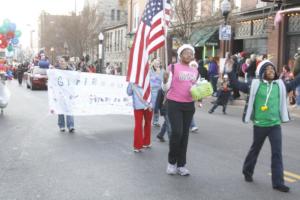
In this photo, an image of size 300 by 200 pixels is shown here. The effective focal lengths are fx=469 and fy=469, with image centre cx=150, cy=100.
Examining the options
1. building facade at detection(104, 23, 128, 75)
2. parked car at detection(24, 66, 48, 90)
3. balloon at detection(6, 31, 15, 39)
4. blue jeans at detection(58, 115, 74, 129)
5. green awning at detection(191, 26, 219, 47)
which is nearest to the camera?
blue jeans at detection(58, 115, 74, 129)

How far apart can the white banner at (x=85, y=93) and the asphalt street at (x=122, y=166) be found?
49 cm

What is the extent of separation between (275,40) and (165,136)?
538 inches

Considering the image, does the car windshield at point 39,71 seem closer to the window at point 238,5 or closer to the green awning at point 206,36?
the green awning at point 206,36

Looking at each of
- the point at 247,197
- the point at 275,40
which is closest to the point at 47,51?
the point at 275,40

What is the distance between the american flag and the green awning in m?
18.0

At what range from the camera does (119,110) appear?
11.5 meters

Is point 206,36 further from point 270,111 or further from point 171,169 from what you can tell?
point 270,111

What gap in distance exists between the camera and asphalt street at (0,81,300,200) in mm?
5812

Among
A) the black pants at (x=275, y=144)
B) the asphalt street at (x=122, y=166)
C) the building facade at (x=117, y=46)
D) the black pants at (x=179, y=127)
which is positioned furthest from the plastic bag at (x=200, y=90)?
the building facade at (x=117, y=46)

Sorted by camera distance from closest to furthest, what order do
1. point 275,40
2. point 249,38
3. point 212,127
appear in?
point 212,127, point 275,40, point 249,38

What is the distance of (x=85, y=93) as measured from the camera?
36.8 feet

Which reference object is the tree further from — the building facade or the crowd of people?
the crowd of people

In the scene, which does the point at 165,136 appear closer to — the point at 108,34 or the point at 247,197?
the point at 247,197

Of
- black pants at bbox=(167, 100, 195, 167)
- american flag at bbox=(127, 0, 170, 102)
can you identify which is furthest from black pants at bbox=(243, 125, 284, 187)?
american flag at bbox=(127, 0, 170, 102)
